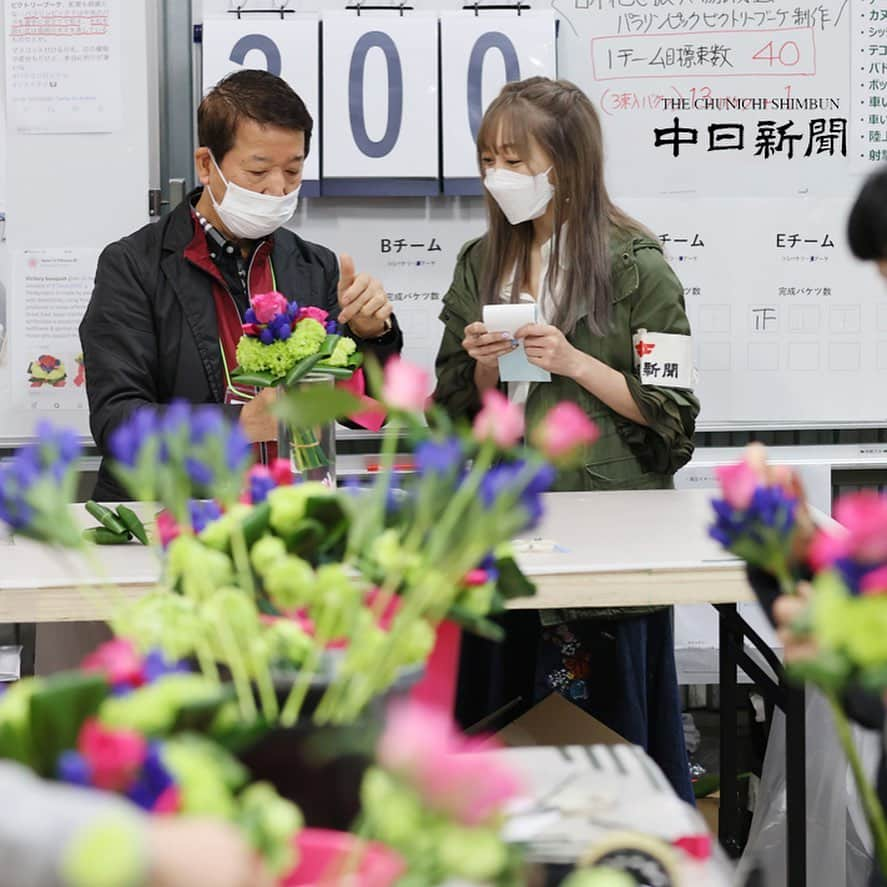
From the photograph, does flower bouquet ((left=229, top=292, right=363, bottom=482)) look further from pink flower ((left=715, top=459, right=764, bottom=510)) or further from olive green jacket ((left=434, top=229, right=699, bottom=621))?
pink flower ((left=715, top=459, right=764, bottom=510))

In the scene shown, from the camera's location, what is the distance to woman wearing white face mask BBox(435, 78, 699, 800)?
7.78 feet

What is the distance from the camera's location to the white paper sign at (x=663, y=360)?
2.37 metres

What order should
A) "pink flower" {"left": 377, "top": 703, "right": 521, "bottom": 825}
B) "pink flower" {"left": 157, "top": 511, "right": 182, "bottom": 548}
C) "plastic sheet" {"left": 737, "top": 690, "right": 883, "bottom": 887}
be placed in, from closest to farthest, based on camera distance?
"pink flower" {"left": 377, "top": 703, "right": 521, "bottom": 825} < "pink flower" {"left": 157, "top": 511, "right": 182, "bottom": 548} < "plastic sheet" {"left": 737, "top": 690, "right": 883, "bottom": 887}

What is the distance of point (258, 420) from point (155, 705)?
4.93 ft

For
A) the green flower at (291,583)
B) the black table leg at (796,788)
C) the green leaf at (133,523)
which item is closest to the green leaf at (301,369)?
the green leaf at (133,523)

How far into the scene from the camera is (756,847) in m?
2.38

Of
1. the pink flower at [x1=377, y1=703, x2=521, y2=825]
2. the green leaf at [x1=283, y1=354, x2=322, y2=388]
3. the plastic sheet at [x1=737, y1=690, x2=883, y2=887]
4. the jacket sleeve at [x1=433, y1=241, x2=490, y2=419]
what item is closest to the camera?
the pink flower at [x1=377, y1=703, x2=521, y2=825]

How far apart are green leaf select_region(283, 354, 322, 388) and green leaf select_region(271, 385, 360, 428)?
1.19 metres

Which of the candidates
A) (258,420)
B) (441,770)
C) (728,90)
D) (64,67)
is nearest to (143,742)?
(441,770)

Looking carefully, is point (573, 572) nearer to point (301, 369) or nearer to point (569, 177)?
point (301, 369)

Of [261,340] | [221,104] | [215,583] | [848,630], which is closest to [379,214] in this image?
[221,104]

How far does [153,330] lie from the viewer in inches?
94.3

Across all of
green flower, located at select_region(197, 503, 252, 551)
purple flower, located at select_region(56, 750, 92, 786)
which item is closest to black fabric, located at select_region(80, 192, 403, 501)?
green flower, located at select_region(197, 503, 252, 551)

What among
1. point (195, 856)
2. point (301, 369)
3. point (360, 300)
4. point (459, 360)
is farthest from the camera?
point (459, 360)
